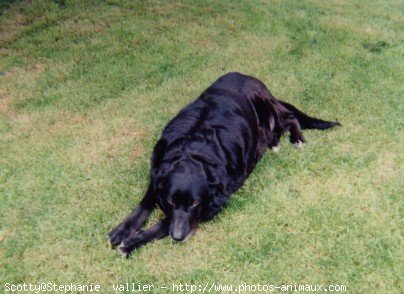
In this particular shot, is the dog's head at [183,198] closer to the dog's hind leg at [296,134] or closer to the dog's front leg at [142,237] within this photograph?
the dog's front leg at [142,237]

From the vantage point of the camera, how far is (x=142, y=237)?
3783mm

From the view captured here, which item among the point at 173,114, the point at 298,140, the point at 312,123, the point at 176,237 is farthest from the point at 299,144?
the point at 176,237

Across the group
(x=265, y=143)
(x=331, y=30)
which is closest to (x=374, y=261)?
(x=265, y=143)

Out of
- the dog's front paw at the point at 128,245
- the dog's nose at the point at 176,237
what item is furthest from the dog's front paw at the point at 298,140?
the dog's front paw at the point at 128,245

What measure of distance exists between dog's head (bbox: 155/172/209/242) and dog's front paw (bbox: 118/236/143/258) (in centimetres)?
37

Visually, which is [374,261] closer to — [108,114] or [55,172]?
[55,172]

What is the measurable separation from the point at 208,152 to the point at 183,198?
0.61m

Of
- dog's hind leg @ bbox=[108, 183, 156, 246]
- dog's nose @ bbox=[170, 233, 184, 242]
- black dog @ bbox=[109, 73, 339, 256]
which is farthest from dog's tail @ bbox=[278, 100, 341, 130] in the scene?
dog's nose @ bbox=[170, 233, 184, 242]

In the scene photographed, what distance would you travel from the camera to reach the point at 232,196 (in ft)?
14.3

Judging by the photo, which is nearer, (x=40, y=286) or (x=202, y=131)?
(x=40, y=286)

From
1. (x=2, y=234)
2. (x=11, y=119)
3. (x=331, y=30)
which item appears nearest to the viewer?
(x=2, y=234)

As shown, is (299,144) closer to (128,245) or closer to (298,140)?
(298,140)

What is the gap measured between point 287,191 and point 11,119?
416cm

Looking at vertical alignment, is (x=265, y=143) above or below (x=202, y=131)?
below
